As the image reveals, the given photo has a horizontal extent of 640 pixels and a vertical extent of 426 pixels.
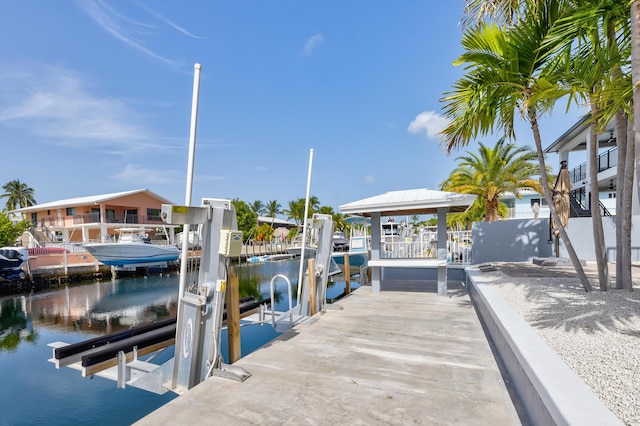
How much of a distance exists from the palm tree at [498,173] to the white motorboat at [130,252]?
22.4 metres

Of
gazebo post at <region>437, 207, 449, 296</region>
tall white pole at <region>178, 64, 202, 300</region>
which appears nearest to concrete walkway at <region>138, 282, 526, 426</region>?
tall white pole at <region>178, 64, 202, 300</region>

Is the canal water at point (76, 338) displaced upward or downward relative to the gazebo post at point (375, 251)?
downward

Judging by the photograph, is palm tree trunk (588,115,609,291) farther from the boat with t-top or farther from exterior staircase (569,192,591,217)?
the boat with t-top

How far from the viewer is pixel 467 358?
4.42m

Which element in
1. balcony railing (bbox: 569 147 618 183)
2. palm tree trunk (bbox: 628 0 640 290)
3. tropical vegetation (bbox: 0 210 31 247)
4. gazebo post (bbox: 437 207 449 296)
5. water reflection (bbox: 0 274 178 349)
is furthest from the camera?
tropical vegetation (bbox: 0 210 31 247)

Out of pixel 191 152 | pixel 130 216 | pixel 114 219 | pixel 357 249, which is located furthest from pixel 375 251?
pixel 130 216

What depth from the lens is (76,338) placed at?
37.0 feet

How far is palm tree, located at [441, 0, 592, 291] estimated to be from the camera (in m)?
5.76

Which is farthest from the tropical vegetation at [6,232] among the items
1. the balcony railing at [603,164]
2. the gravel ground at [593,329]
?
the balcony railing at [603,164]

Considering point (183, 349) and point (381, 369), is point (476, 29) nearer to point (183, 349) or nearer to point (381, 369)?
point (381, 369)

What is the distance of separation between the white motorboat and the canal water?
5.41 ft

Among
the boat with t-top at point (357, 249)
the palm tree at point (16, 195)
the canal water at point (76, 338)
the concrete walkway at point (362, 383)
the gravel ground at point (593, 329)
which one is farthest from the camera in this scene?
the palm tree at point (16, 195)

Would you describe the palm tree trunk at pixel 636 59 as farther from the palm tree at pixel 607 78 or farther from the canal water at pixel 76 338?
the canal water at pixel 76 338

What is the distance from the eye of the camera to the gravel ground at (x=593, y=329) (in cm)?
265
